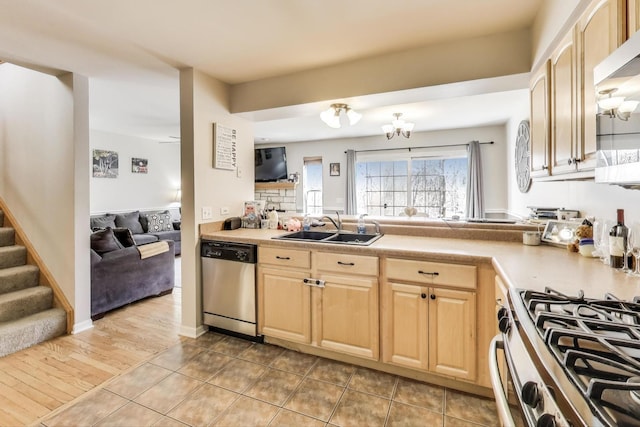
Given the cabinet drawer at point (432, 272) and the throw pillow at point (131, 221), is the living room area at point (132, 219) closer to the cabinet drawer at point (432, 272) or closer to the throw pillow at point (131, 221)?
the throw pillow at point (131, 221)

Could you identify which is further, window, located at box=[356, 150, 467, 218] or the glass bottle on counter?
window, located at box=[356, 150, 467, 218]

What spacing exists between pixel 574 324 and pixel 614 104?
2.48ft

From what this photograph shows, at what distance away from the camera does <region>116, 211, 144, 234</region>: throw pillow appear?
554 centimetres

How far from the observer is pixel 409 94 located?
2.50 metres

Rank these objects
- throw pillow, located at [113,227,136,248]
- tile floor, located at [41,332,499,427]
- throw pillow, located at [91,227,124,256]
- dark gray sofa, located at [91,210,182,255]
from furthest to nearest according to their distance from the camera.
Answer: dark gray sofa, located at [91,210,182,255] < throw pillow, located at [113,227,136,248] < throw pillow, located at [91,227,124,256] < tile floor, located at [41,332,499,427]

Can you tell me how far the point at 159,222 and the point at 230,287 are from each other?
435 cm

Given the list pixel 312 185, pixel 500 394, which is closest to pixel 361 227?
pixel 500 394

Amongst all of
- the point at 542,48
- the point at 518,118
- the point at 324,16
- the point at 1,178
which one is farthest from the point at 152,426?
the point at 518,118

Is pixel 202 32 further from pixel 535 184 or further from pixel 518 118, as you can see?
pixel 518 118

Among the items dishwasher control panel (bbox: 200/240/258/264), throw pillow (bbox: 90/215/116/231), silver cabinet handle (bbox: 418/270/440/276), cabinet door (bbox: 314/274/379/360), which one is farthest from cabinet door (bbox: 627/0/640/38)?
throw pillow (bbox: 90/215/116/231)

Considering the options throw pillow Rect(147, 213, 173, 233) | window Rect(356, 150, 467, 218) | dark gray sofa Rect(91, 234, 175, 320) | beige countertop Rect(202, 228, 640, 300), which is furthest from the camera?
throw pillow Rect(147, 213, 173, 233)

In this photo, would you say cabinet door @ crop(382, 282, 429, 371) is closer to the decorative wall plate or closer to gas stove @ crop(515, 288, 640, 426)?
gas stove @ crop(515, 288, 640, 426)

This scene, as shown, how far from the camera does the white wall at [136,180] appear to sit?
223 inches

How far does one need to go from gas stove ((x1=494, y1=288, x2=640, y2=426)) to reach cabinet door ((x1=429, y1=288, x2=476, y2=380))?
83 cm
